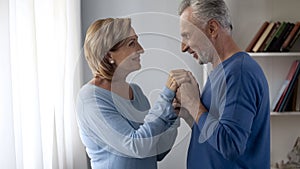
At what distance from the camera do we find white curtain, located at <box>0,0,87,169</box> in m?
1.35

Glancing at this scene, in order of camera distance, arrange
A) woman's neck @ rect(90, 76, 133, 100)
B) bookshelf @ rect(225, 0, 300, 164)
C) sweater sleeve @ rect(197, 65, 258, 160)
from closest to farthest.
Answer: sweater sleeve @ rect(197, 65, 258, 160)
woman's neck @ rect(90, 76, 133, 100)
bookshelf @ rect(225, 0, 300, 164)

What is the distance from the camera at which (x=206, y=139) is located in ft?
4.36

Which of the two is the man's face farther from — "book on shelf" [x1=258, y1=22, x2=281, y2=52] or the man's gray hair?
"book on shelf" [x1=258, y1=22, x2=281, y2=52]

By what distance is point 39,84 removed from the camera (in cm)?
173

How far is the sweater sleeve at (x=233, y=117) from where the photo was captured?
4.08ft

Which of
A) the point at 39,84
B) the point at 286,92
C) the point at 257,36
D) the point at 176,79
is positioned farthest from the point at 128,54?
the point at 286,92

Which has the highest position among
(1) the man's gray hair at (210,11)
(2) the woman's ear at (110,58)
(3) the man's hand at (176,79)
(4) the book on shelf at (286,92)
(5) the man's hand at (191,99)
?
(1) the man's gray hair at (210,11)

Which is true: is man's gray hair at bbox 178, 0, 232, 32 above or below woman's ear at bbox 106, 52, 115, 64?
above

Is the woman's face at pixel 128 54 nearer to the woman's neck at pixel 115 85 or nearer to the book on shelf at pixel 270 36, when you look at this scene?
the woman's neck at pixel 115 85

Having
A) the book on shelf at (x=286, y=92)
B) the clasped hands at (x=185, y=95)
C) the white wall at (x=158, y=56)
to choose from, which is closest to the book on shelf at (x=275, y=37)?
the book on shelf at (x=286, y=92)

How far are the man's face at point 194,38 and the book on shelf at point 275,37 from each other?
1107 mm

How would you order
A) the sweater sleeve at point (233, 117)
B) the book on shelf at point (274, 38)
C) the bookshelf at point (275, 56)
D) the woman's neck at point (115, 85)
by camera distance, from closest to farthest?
1. the sweater sleeve at point (233, 117)
2. the woman's neck at point (115, 85)
3. the book on shelf at point (274, 38)
4. the bookshelf at point (275, 56)

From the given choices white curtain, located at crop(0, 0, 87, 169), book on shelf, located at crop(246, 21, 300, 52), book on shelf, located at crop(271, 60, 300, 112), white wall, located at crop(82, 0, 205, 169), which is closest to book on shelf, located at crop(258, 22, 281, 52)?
book on shelf, located at crop(246, 21, 300, 52)

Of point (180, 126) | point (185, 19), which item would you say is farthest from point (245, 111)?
point (185, 19)
